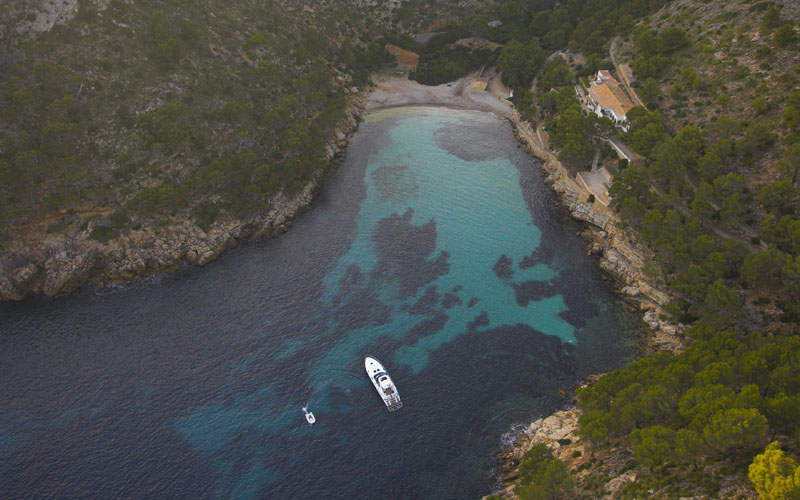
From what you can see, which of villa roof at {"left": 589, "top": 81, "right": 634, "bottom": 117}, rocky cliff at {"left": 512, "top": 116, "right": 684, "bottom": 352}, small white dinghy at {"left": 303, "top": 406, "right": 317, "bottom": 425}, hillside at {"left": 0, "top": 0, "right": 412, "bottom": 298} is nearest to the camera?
small white dinghy at {"left": 303, "top": 406, "right": 317, "bottom": 425}

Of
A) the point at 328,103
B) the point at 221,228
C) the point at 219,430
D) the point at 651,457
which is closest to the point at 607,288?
the point at 651,457

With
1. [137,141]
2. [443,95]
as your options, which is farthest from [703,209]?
[137,141]

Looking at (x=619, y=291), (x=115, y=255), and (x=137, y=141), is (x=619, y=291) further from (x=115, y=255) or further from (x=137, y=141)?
(x=137, y=141)

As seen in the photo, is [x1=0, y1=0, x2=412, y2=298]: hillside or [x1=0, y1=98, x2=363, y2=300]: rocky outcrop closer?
[x1=0, y1=98, x2=363, y2=300]: rocky outcrop

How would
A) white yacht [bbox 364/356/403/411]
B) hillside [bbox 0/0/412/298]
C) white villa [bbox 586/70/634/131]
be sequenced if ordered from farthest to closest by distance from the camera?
1. white villa [bbox 586/70/634/131]
2. hillside [bbox 0/0/412/298]
3. white yacht [bbox 364/356/403/411]

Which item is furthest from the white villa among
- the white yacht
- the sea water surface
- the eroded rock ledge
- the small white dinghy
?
the small white dinghy

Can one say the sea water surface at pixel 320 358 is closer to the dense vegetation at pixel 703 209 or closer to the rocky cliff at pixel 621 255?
the rocky cliff at pixel 621 255

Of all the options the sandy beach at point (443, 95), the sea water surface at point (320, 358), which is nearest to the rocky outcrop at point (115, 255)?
the sea water surface at point (320, 358)

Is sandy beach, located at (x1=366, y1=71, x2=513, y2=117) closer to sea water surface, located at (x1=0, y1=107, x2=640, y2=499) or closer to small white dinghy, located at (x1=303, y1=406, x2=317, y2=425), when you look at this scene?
sea water surface, located at (x1=0, y1=107, x2=640, y2=499)

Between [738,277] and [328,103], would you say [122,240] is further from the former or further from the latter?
[738,277]
